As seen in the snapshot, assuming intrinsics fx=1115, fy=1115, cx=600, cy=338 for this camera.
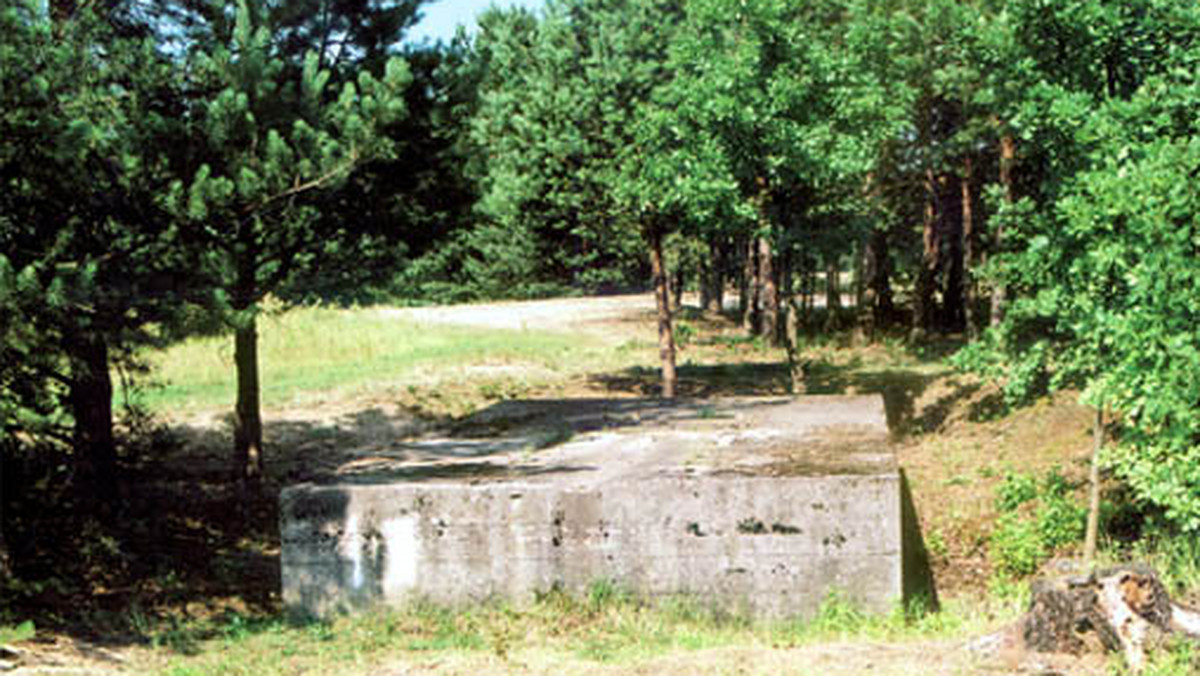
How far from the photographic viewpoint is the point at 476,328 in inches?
1150

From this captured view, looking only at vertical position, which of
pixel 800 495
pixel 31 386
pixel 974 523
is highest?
pixel 31 386

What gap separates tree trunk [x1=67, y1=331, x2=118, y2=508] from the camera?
1122 centimetres

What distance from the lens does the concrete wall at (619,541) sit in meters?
9.12

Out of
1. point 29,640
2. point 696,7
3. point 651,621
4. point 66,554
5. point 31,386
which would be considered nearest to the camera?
point 29,640

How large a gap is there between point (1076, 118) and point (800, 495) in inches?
162

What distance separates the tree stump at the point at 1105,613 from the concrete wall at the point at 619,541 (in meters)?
2.44

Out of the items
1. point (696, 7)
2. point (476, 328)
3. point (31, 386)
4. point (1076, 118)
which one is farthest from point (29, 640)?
point (476, 328)

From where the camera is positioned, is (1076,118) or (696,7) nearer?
(1076,118)

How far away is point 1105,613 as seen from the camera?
259 inches

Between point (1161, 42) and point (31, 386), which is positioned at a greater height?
point (1161, 42)

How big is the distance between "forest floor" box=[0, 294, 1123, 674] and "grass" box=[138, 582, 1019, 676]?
0.03m

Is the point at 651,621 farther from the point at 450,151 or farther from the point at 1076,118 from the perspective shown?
the point at 450,151

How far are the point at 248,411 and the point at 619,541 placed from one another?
6296mm

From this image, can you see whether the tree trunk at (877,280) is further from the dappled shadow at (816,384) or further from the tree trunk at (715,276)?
the dappled shadow at (816,384)
